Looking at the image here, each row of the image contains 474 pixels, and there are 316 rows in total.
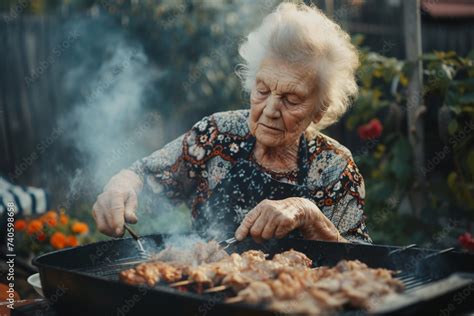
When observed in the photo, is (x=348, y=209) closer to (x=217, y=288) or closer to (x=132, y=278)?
(x=217, y=288)

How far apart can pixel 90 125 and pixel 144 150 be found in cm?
91

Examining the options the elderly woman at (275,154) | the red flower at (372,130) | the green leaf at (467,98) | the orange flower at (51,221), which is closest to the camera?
the elderly woman at (275,154)

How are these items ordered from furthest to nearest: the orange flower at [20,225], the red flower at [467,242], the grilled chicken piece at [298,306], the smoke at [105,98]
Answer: the smoke at [105,98] → the orange flower at [20,225] → the red flower at [467,242] → the grilled chicken piece at [298,306]

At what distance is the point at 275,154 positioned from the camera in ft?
11.7

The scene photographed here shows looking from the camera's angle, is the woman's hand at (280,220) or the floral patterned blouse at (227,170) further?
the floral patterned blouse at (227,170)

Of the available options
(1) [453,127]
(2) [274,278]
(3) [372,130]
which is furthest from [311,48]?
(3) [372,130]

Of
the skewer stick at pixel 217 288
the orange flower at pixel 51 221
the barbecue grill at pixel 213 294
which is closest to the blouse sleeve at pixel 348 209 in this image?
the barbecue grill at pixel 213 294

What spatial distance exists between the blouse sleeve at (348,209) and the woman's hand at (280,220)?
0.33 meters

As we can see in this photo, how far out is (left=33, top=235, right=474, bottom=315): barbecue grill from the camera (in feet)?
6.52

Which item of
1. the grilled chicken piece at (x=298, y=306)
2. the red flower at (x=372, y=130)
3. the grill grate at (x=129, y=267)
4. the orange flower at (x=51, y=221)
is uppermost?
the grilled chicken piece at (x=298, y=306)

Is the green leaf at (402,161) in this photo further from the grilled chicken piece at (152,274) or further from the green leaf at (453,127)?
the grilled chicken piece at (152,274)

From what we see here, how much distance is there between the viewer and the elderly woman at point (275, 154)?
3287mm

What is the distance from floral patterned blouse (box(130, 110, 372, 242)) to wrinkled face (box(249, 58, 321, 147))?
0.24m

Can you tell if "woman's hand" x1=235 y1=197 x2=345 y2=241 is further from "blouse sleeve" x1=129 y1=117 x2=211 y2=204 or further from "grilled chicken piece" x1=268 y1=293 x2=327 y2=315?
"blouse sleeve" x1=129 y1=117 x2=211 y2=204
